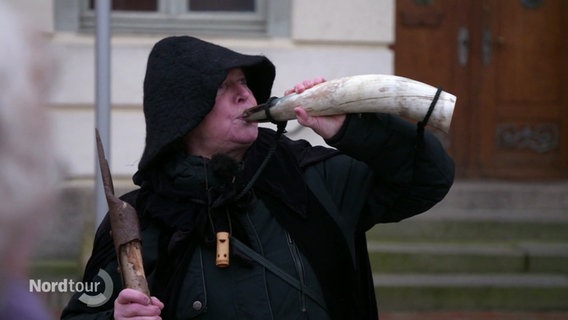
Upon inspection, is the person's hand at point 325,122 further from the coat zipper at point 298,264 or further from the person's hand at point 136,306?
the person's hand at point 136,306

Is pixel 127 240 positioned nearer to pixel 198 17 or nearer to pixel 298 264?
pixel 298 264

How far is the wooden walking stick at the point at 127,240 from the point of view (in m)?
2.74

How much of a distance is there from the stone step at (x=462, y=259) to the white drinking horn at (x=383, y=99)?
174 inches

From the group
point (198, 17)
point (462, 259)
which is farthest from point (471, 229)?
point (198, 17)

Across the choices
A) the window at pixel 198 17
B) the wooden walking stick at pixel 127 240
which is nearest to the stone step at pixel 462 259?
the window at pixel 198 17

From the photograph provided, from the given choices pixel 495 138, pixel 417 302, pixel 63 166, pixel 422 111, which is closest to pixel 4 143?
pixel 63 166

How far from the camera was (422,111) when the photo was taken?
279 cm

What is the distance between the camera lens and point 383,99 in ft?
9.20

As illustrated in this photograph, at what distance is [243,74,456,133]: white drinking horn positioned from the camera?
9.14 ft

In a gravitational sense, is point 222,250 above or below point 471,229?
above

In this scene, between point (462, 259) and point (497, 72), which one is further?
point (497, 72)

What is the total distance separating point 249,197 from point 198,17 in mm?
4763

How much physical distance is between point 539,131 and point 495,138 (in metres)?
0.36

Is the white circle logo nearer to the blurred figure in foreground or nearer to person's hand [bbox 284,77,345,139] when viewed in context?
person's hand [bbox 284,77,345,139]
